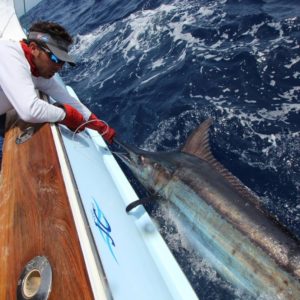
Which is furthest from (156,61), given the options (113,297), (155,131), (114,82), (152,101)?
(113,297)

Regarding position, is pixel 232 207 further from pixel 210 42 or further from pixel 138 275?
pixel 210 42

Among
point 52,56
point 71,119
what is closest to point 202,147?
point 71,119

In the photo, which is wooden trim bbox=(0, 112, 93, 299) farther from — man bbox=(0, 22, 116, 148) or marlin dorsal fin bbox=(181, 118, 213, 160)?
marlin dorsal fin bbox=(181, 118, 213, 160)

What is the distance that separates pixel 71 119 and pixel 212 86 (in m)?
2.29

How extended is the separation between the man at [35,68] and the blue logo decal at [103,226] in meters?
0.98

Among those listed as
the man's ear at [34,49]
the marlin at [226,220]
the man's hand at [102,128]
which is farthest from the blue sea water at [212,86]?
the man's ear at [34,49]

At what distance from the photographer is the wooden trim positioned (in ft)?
5.25

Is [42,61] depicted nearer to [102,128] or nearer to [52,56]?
[52,56]

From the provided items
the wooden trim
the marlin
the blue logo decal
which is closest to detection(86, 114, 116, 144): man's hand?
the marlin

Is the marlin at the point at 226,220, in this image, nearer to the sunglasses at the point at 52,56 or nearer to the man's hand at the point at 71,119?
the man's hand at the point at 71,119

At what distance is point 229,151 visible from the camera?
12.3 ft

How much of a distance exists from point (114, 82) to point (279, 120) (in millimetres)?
3081

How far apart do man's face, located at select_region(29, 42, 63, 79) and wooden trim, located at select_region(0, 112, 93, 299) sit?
59 centimetres

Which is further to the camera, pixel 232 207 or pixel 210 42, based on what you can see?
pixel 210 42
